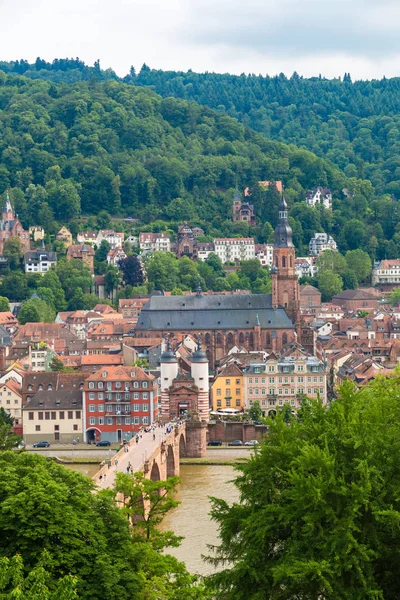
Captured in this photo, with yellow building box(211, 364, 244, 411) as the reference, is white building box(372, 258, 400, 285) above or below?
above

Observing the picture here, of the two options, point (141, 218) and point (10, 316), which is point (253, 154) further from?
point (10, 316)

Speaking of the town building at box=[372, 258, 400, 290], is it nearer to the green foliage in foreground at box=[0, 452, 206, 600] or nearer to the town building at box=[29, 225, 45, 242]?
the town building at box=[29, 225, 45, 242]

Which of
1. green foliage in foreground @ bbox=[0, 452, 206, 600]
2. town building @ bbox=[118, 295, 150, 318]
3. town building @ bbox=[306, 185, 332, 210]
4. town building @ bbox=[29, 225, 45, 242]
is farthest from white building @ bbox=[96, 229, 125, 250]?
green foliage in foreground @ bbox=[0, 452, 206, 600]

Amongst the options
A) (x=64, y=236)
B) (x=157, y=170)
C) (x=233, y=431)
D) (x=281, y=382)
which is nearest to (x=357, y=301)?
(x=64, y=236)

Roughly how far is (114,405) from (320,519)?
45146 millimetres

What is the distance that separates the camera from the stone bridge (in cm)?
5348

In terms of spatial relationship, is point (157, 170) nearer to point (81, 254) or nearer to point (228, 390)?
point (81, 254)

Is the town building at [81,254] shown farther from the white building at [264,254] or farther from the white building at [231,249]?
the white building at [264,254]

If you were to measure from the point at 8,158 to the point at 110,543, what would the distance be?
14213 centimetres

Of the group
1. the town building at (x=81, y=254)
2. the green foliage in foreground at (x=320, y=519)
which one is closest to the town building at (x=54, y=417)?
the green foliage in foreground at (x=320, y=519)

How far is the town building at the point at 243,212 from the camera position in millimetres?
163125

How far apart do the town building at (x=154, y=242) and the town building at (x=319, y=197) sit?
26.6 m

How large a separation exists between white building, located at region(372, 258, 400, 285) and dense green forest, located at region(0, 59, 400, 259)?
9.74 metres

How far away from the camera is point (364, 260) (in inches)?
5910
